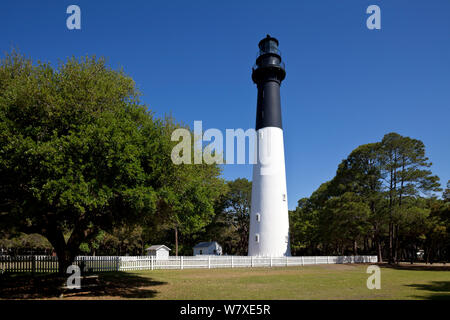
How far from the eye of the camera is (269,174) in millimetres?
30641

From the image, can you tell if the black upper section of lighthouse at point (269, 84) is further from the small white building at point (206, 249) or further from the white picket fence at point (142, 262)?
the small white building at point (206, 249)

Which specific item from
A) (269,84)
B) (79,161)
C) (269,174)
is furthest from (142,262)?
(269,84)

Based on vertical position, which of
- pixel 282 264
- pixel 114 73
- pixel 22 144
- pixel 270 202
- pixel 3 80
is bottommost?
pixel 282 264

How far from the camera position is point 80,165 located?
10.6 m

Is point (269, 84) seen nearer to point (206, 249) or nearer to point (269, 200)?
point (269, 200)

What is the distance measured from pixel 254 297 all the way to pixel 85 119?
9759 mm

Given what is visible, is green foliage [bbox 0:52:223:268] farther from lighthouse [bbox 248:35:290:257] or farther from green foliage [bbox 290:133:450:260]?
green foliage [bbox 290:133:450:260]

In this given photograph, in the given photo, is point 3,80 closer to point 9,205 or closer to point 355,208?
point 9,205

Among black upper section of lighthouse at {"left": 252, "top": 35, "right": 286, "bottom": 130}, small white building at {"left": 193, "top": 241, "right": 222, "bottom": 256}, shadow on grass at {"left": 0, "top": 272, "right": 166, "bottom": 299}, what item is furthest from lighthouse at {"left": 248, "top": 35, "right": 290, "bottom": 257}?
small white building at {"left": 193, "top": 241, "right": 222, "bottom": 256}

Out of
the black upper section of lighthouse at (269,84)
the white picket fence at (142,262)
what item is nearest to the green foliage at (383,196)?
the white picket fence at (142,262)

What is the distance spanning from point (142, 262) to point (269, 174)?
14688 mm

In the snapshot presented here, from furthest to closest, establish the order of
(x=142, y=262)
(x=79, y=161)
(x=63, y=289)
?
(x=142, y=262), (x=63, y=289), (x=79, y=161)

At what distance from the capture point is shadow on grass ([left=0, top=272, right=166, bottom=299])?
12.1 metres
